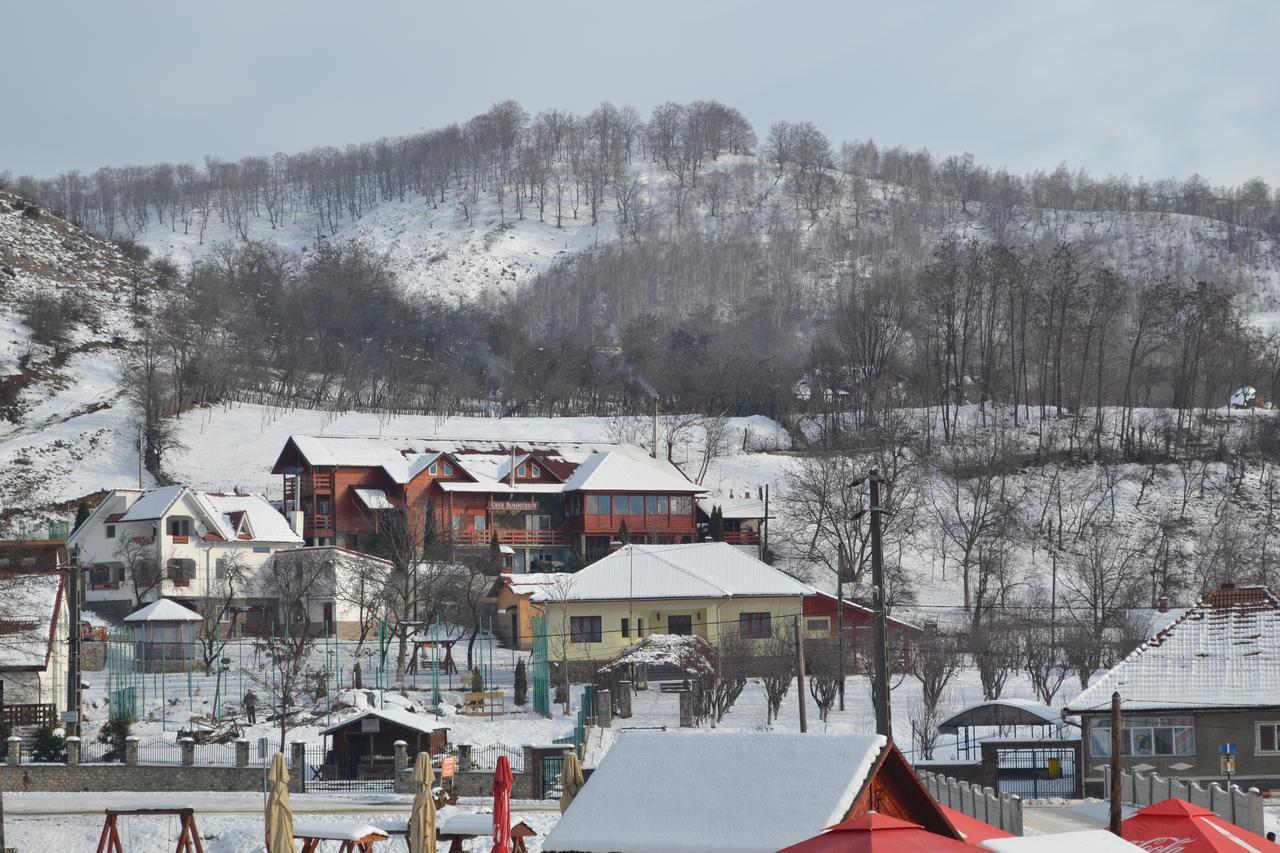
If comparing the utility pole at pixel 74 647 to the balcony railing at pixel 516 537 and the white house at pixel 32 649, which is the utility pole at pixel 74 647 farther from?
the balcony railing at pixel 516 537

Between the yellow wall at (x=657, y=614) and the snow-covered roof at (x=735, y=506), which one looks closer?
the yellow wall at (x=657, y=614)

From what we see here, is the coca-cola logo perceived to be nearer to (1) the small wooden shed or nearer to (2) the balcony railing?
(1) the small wooden shed

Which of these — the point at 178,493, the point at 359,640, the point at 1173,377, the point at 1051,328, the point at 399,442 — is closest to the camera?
the point at 359,640

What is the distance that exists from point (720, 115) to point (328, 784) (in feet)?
509

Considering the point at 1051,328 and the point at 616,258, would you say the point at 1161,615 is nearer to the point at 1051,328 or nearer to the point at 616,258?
the point at 1051,328

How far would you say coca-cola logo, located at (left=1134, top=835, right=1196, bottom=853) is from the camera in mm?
15830

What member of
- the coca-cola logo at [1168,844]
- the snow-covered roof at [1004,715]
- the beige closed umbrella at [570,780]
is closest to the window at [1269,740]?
the snow-covered roof at [1004,715]

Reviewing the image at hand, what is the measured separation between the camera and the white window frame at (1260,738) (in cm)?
3161

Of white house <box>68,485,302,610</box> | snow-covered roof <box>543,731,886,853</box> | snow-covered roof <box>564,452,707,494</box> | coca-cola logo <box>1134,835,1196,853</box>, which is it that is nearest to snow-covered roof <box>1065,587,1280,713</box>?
coca-cola logo <box>1134,835,1196,853</box>

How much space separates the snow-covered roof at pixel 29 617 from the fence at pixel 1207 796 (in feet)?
82.5

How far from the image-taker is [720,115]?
7072 inches

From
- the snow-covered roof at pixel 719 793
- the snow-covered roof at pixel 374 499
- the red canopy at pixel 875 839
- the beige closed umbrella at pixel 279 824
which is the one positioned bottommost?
the beige closed umbrella at pixel 279 824

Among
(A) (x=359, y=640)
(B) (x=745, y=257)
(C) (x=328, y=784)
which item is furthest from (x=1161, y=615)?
(B) (x=745, y=257)

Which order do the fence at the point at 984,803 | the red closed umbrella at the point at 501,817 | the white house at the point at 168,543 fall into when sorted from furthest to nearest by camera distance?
the white house at the point at 168,543, the fence at the point at 984,803, the red closed umbrella at the point at 501,817
